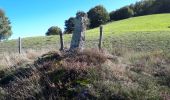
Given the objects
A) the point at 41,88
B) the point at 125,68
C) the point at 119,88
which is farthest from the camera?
the point at 125,68

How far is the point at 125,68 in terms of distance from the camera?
483 inches

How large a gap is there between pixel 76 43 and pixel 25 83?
450cm

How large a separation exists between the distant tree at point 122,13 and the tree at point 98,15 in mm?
9261

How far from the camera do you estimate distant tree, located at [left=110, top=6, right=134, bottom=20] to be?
113 m

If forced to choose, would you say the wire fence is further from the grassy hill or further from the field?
the field

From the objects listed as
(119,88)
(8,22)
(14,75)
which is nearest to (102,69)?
(119,88)

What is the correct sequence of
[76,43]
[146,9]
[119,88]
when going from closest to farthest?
[119,88]
[76,43]
[146,9]

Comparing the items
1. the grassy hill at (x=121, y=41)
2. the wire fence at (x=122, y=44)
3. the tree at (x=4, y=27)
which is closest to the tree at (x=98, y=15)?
the tree at (x=4, y=27)

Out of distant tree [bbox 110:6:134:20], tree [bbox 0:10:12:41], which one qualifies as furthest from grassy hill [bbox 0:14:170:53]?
distant tree [bbox 110:6:134:20]

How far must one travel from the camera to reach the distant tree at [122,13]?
113250mm

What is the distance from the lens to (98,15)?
10319cm

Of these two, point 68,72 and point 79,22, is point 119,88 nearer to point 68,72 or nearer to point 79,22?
point 68,72

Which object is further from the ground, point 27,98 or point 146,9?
point 146,9

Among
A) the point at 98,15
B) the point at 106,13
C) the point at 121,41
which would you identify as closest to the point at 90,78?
the point at 121,41
